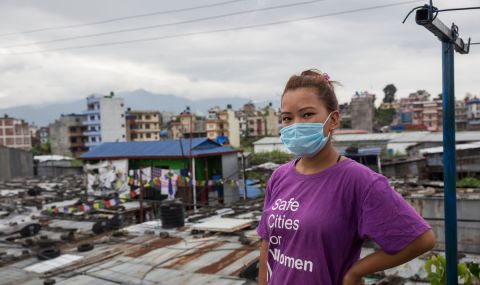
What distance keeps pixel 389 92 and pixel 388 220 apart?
10585cm

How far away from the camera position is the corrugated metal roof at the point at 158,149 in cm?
2381

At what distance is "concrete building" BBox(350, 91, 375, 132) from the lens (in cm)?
6825

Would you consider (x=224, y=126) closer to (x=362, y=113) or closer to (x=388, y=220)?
(x=362, y=113)

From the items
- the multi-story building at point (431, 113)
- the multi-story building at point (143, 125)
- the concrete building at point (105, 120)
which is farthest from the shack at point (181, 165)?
the multi-story building at point (431, 113)

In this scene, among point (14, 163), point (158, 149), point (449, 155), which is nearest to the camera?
point (449, 155)

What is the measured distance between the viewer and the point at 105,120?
72.9 meters

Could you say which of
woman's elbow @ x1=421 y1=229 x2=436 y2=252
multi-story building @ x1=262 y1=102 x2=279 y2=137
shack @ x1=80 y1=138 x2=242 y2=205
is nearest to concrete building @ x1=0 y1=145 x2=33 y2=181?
shack @ x1=80 y1=138 x2=242 y2=205

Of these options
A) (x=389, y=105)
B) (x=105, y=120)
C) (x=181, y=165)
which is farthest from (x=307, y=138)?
(x=389, y=105)

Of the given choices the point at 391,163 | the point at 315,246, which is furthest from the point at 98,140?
the point at 315,246

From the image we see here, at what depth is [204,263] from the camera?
8188 mm

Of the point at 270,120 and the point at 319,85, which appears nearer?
the point at 319,85

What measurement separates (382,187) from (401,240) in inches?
9.8

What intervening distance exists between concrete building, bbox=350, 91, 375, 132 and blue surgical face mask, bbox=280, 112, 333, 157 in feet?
225

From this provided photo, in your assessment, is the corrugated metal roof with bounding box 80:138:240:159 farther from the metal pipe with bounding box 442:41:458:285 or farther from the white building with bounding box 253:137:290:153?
the white building with bounding box 253:137:290:153
